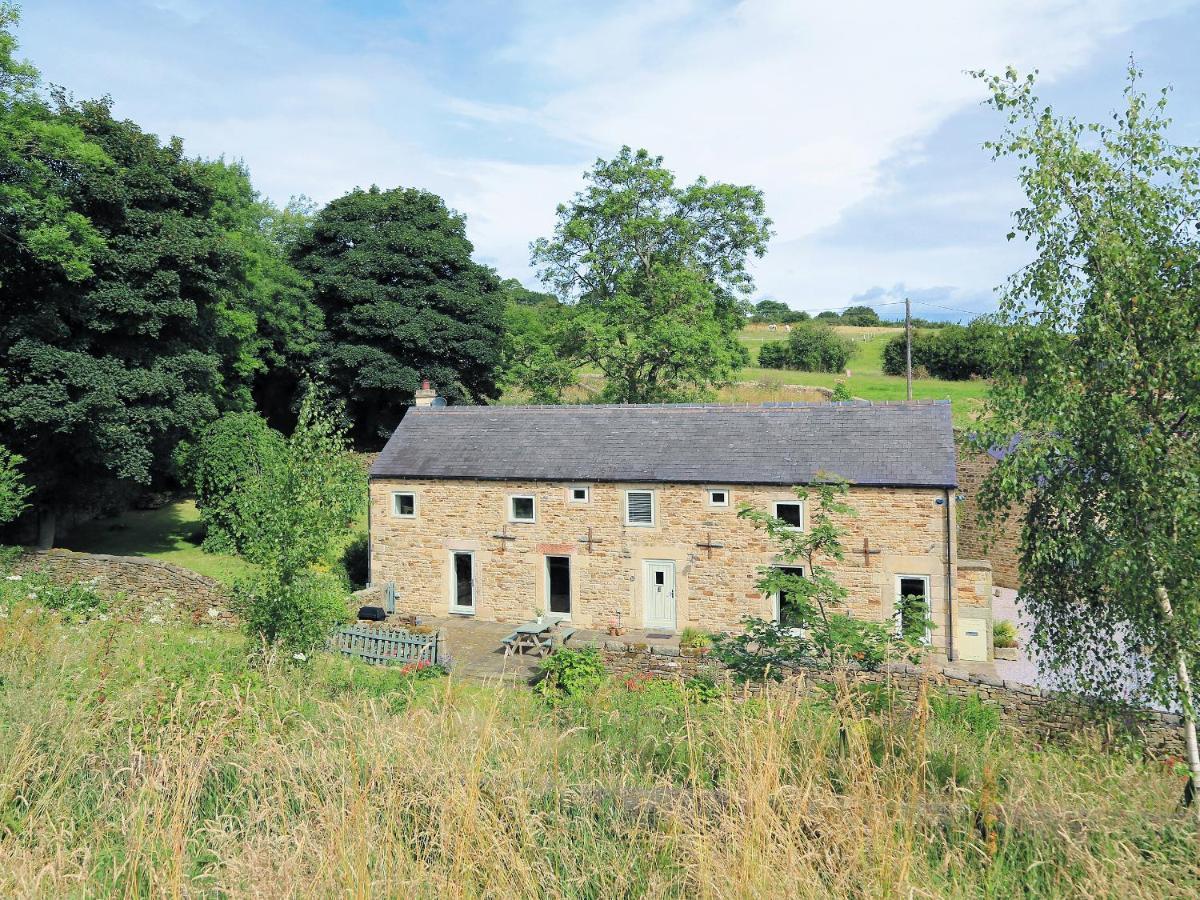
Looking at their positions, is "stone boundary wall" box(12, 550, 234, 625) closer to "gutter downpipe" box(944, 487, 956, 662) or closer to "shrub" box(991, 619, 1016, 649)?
"gutter downpipe" box(944, 487, 956, 662)

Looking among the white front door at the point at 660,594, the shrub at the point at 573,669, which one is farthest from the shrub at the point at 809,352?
the shrub at the point at 573,669

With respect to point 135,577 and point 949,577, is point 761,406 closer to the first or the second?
point 949,577

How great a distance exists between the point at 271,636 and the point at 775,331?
79.5m

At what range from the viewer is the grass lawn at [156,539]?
26.8 metres

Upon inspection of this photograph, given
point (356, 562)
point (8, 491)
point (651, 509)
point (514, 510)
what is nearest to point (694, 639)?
point (651, 509)

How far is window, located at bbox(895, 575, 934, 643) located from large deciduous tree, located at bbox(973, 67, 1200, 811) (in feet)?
8.48

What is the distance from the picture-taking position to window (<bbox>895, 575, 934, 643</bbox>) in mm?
10625

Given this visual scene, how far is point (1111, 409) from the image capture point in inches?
284

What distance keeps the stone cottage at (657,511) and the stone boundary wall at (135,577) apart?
515 centimetres

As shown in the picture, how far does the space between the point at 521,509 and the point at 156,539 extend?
1590 centimetres

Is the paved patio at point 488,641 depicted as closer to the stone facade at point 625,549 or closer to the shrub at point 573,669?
the stone facade at point 625,549

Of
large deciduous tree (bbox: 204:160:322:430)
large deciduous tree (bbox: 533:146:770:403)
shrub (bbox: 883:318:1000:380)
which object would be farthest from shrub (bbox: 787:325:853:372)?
large deciduous tree (bbox: 204:160:322:430)

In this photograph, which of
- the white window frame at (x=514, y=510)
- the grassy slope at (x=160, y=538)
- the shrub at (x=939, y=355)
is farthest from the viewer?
the shrub at (x=939, y=355)

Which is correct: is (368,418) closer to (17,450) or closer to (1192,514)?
(17,450)
